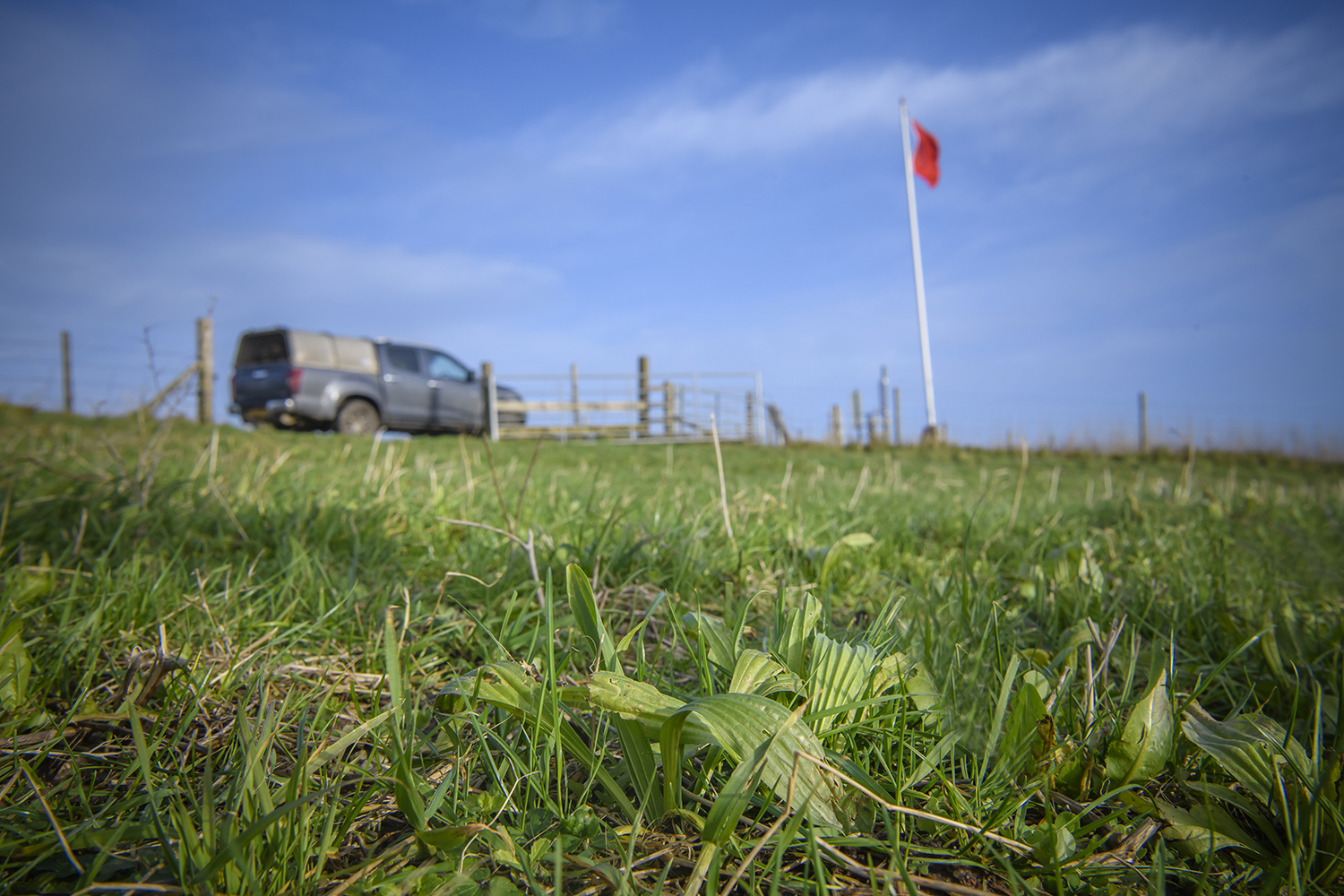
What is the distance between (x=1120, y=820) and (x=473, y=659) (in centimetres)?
115

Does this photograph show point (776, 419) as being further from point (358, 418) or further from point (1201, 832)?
point (1201, 832)

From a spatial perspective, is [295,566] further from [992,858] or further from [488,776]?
[992,858]

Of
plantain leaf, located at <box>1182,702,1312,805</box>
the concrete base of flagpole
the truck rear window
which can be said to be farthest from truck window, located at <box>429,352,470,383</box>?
plantain leaf, located at <box>1182,702,1312,805</box>

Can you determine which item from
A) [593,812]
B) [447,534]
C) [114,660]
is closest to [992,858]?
[593,812]

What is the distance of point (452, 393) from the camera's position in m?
14.8

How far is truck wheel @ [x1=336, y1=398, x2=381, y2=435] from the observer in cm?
1252

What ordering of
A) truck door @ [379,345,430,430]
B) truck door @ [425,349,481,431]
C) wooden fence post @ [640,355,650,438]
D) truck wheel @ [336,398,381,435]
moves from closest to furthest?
truck wheel @ [336,398,381,435], truck door @ [379,345,430,430], truck door @ [425,349,481,431], wooden fence post @ [640,355,650,438]

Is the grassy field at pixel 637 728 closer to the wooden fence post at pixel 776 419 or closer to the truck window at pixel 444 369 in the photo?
the truck window at pixel 444 369

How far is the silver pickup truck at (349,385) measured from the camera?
468 inches

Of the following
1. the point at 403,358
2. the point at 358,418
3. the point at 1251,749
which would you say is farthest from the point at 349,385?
the point at 1251,749

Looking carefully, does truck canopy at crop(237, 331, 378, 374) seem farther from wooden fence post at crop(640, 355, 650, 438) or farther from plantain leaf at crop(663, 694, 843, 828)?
plantain leaf at crop(663, 694, 843, 828)

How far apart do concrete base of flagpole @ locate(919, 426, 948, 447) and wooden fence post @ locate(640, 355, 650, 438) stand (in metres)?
6.89

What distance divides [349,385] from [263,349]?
5.82 feet

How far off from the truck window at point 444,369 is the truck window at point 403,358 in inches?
12.9
